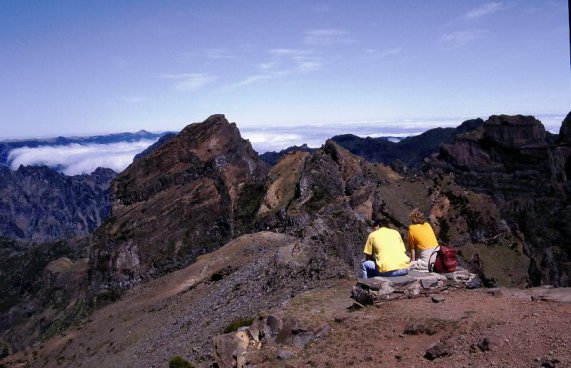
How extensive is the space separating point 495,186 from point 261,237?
363ft

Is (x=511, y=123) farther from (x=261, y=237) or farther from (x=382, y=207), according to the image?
(x=261, y=237)

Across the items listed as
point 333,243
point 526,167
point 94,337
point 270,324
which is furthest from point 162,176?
point 526,167

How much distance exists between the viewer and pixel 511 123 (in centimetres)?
15238

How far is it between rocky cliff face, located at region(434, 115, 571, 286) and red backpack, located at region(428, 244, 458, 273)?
117 metres

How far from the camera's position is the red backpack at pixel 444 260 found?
19.4 metres

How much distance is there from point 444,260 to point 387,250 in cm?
214

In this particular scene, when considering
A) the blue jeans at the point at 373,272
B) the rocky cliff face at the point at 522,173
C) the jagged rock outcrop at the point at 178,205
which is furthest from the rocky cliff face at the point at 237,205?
the blue jeans at the point at 373,272

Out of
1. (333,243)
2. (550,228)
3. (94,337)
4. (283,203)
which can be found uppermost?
(333,243)

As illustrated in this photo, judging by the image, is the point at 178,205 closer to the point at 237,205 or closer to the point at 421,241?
the point at 237,205

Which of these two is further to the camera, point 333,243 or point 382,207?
point 382,207

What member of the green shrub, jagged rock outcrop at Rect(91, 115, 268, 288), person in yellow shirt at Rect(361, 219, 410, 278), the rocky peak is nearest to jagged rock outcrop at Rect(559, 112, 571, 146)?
the rocky peak

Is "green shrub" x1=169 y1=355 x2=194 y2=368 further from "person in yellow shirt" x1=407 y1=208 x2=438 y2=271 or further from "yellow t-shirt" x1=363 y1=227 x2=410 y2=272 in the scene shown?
"person in yellow shirt" x1=407 y1=208 x2=438 y2=271

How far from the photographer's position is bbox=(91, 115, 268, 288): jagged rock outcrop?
9944 cm

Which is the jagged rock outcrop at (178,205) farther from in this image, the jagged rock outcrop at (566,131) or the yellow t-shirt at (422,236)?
the jagged rock outcrop at (566,131)
